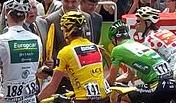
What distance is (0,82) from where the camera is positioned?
7.86 metres

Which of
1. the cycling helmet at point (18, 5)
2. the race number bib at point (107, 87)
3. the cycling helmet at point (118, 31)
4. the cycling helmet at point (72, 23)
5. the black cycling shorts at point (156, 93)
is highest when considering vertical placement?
the cycling helmet at point (18, 5)

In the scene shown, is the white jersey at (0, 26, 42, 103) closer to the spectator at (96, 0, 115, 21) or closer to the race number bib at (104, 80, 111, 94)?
the race number bib at (104, 80, 111, 94)

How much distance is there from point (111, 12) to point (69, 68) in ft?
20.2

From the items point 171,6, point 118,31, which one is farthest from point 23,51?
point 171,6

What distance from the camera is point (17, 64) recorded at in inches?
308

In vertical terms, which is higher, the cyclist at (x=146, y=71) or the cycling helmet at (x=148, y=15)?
the cycling helmet at (x=148, y=15)

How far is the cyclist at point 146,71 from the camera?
876cm

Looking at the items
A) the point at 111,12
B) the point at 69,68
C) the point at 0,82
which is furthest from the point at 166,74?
the point at 111,12

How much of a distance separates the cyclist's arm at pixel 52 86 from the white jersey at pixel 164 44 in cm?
169

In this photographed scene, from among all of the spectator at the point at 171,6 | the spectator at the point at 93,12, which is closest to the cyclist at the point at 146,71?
the spectator at the point at 93,12

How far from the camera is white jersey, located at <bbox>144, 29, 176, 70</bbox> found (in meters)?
9.45

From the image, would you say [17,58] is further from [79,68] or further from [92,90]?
[92,90]

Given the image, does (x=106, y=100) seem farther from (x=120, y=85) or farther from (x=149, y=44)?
(x=149, y=44)

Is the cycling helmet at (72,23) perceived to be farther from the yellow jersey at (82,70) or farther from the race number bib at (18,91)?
the race number bib at (18,91)
